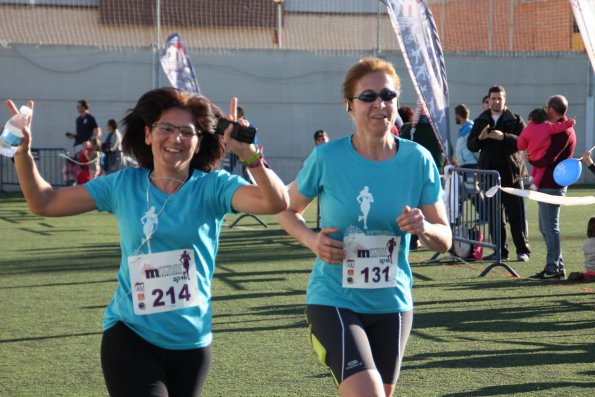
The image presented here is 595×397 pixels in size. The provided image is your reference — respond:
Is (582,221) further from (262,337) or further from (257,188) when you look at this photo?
(257,188)

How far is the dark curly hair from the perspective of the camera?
167 inches

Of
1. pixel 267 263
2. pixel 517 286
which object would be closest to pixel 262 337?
pixel 517 286

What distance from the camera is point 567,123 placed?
1119 cm

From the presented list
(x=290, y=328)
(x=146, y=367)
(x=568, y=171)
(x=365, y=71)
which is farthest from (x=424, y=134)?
(x=146, y=367)

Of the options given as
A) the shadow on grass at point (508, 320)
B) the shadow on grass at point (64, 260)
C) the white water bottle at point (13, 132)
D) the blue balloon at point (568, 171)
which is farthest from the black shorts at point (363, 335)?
the shadow on grass at point (64, 260)

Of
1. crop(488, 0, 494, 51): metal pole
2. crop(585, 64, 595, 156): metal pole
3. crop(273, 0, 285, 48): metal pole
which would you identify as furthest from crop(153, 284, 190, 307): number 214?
crop(488, 0, 494, 51): metal pole

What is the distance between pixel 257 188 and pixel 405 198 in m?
0.80

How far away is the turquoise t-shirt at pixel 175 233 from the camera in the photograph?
4.03 m

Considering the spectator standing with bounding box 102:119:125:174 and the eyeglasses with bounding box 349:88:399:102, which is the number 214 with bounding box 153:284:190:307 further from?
the spectator standing with bounding box 102:119:125:174

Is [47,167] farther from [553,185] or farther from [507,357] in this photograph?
[507,357]

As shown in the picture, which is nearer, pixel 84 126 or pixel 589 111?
pixel 84 126

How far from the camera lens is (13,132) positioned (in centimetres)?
390

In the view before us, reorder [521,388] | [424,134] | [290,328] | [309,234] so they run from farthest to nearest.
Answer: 1. [424,134]
2. [290,328]
3. [521,388]
4. [309,234]

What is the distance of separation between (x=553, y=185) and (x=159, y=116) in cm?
774
